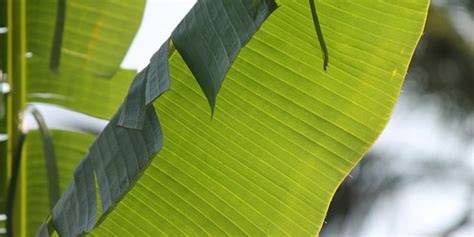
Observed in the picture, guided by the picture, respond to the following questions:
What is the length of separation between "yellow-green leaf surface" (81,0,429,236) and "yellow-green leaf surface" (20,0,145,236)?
0.27 meters

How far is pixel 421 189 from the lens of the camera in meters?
4.67

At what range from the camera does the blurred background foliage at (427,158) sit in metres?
3.96

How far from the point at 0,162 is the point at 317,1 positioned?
390 millimetres

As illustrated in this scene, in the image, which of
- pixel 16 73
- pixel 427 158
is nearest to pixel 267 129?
pixel 16 73

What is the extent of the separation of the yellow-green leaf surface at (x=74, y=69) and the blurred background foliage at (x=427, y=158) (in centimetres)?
229

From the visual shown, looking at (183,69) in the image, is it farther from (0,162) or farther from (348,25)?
(0,162)

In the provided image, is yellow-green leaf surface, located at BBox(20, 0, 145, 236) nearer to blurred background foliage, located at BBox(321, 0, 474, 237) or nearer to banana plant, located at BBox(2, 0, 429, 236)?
banana plant, located at BBox(2, 0, 429, 236)

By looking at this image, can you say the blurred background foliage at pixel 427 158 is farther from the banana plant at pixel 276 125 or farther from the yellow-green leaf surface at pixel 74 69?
the banana plant at pixel 276 125

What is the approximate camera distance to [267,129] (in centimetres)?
106

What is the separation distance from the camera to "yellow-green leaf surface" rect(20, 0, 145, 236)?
4.40ft

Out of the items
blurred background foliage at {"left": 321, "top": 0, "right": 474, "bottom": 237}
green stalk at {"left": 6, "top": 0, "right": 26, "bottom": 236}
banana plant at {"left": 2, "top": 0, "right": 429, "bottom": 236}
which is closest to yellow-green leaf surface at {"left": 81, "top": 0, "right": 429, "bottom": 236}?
banana plant at {"left": 2, "top": 0, "right": 429, "bottom": 236}

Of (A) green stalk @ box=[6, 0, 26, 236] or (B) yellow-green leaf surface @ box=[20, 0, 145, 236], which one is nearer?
(A) green stalk @ box=[6, 0, 26, 236]

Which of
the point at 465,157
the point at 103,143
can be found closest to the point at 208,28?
the point at 103,143

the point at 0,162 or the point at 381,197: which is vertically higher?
the point at 0,162
